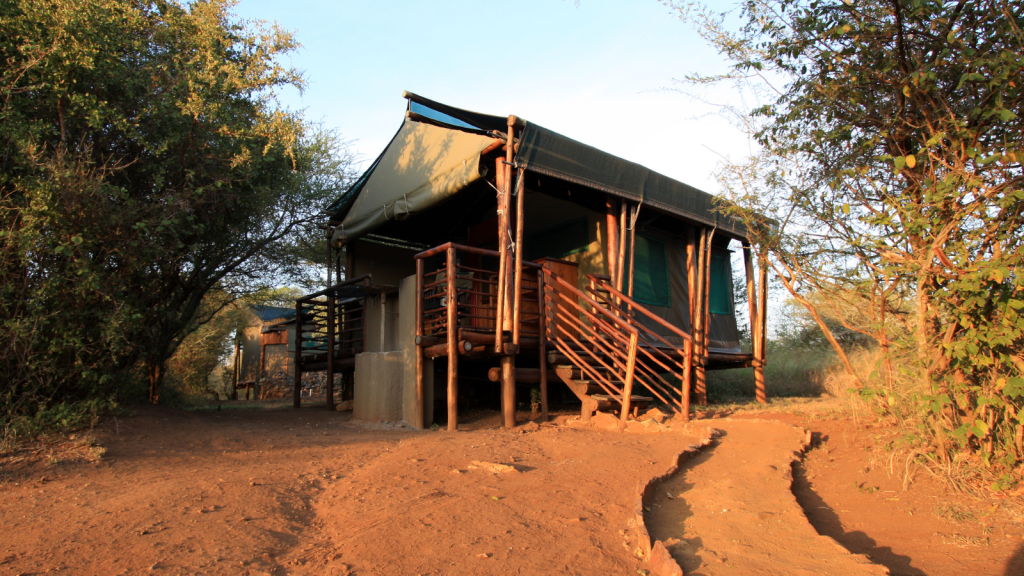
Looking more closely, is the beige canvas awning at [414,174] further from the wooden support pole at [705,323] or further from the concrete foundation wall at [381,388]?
the wooden support pole at [705,323]

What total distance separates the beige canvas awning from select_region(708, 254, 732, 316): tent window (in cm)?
570

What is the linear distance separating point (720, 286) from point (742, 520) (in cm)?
840

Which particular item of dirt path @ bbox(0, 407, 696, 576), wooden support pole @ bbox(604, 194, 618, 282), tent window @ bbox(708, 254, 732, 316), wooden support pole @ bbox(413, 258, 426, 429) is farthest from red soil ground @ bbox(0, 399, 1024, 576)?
tent window @ bbox(708, 254, 732, 316)

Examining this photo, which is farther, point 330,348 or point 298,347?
point 298,347

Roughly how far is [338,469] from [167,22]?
6392 mm

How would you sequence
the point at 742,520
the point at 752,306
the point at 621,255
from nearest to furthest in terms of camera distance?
the point at 742,520 < the point at 621,255 < the point at 752,306

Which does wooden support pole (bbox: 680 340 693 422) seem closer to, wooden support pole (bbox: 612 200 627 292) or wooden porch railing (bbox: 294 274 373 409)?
wooden support pole (bbox: 612 200 627 292)

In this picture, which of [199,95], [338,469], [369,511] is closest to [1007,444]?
[369,511]

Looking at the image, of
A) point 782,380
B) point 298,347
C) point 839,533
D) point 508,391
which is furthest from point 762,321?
point 298,347

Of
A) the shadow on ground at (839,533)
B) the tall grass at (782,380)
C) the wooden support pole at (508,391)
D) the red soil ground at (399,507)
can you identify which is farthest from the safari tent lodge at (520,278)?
the shadow on ground at (839,533)

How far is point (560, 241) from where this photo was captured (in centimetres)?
995

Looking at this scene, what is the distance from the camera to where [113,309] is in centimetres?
595

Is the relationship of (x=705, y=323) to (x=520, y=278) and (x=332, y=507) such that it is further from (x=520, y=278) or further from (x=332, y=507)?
(x=332, y=507)

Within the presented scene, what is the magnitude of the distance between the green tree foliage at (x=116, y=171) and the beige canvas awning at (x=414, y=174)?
1.48m
